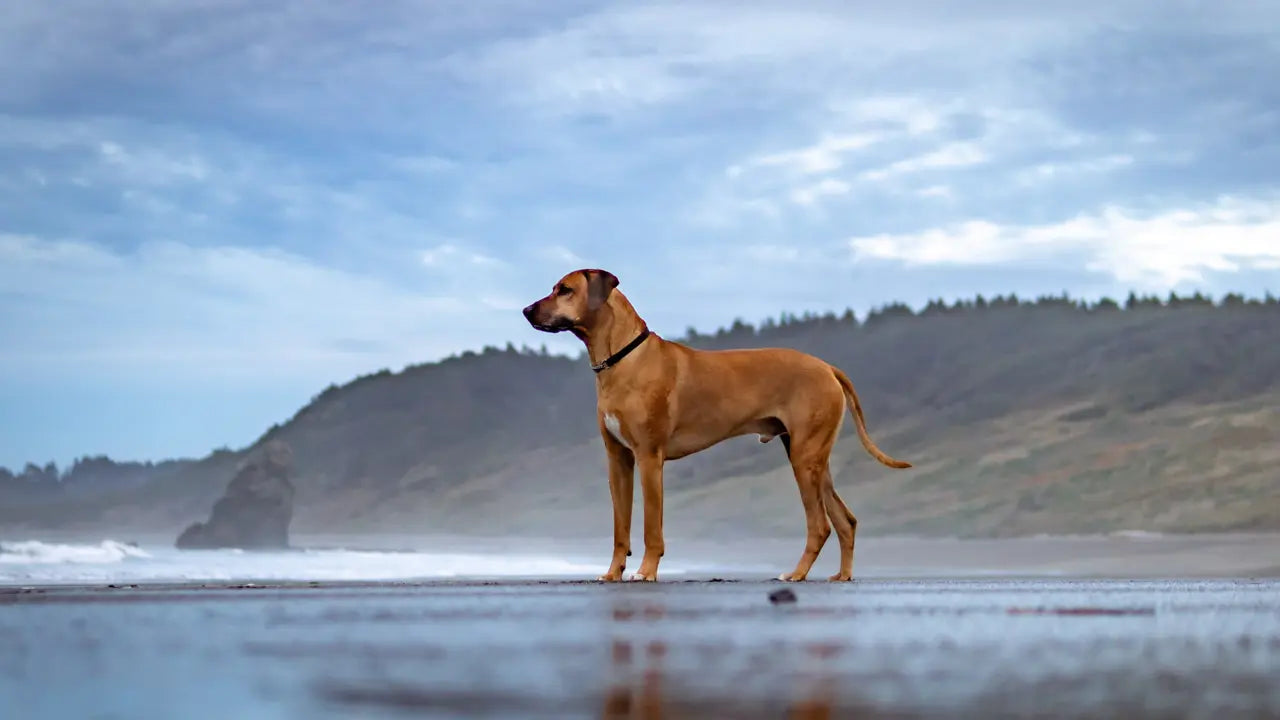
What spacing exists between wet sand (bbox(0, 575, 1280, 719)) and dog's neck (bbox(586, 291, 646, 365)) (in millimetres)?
3025

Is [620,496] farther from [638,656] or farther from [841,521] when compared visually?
[638,656]

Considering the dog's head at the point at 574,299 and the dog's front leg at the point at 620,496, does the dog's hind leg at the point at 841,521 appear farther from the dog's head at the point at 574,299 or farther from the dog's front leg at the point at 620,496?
the dog's head at the point at 574,299

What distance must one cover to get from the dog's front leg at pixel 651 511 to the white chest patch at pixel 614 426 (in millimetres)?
196

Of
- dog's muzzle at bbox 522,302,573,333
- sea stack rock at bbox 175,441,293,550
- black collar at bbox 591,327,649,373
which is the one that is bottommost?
black collar at bbox 591,327,649,373

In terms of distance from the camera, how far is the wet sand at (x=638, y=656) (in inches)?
139

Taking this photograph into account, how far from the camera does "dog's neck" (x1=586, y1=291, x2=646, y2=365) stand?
10906mm

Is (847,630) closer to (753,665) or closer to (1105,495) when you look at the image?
(753,665)

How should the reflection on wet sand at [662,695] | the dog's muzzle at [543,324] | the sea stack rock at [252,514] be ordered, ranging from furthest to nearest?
1. the sea stack rock at [252,514]
2. the dog's muzzle at [543,324]
3. the reflection on wet sand at [662,695]

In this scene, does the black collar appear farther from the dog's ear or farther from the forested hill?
the forested hill

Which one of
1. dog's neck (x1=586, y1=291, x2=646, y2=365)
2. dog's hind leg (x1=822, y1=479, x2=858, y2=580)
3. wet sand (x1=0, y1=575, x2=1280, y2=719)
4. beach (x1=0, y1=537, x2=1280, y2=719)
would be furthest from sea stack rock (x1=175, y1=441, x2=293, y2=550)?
wet sand (x1=0, y1=575, x2=1280, y2=719)

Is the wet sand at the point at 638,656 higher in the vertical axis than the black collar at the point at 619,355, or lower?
lower

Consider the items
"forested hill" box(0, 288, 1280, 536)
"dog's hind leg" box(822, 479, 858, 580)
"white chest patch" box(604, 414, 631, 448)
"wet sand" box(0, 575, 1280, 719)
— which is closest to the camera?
"wet sand" box(0, 575, 1280, 719)

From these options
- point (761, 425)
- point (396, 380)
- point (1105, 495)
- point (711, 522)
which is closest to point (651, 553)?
point (761, 425)

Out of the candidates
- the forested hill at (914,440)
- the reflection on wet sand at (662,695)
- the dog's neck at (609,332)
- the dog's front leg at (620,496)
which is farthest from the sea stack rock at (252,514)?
the reflection on wet sand at (662,695)
